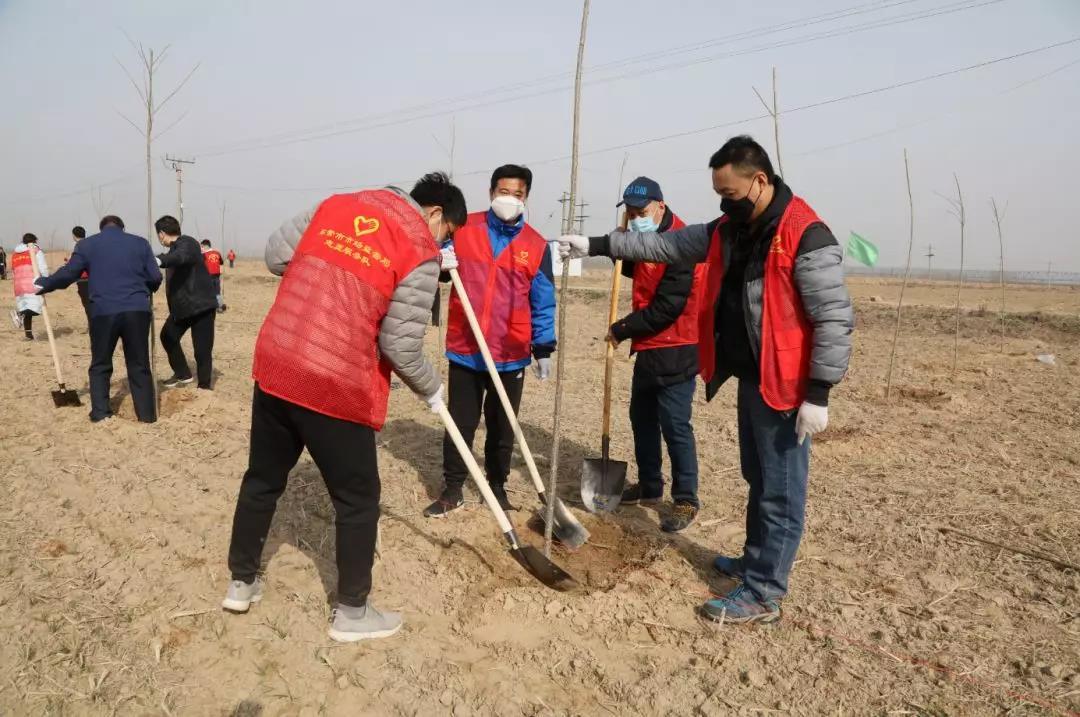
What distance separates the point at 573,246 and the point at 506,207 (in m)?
0.45

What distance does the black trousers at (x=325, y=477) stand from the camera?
7.88 ft

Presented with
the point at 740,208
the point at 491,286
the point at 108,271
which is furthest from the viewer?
the point at 108,271

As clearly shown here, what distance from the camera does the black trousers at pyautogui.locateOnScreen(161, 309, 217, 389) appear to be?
21.8ft

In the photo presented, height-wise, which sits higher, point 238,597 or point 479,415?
point 479,415

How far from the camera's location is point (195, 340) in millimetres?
6785

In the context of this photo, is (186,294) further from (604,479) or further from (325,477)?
(325,477)

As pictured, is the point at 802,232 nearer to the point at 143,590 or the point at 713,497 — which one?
the point at 713,497

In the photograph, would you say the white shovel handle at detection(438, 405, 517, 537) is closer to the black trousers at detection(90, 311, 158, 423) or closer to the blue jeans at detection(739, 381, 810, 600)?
the blue jeans at detection(739, 381, 810, 600)

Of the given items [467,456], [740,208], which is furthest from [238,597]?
[740,208]

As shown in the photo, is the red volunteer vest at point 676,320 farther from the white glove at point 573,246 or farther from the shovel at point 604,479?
the white glove at point 573,246

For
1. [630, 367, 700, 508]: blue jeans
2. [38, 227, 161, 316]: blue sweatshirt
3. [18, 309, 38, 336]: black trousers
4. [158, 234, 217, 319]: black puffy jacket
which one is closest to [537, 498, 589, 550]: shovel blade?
[630, 367, 700, 508]: blue jeans

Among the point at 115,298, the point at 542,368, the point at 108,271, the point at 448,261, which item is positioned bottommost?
the point at 542,368

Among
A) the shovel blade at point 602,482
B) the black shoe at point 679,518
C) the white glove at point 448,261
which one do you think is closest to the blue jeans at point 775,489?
→ the black shoe at point 679,518

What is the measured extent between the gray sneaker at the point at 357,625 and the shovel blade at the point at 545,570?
2.04 ft
